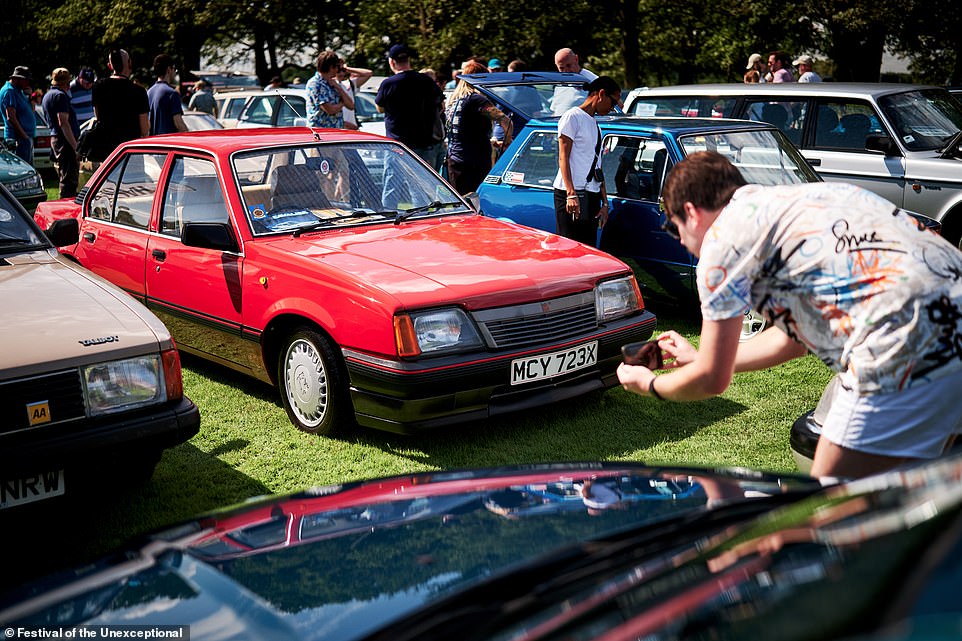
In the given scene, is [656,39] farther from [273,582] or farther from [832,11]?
[273,582]

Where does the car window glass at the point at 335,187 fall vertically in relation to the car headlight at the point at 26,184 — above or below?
above

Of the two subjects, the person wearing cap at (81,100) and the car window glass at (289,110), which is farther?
the person wearing cap at (81,100)

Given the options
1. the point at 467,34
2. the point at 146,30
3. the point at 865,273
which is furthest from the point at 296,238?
the point at 146,30

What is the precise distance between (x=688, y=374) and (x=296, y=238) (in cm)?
328

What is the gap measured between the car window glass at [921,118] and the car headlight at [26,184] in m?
10.6

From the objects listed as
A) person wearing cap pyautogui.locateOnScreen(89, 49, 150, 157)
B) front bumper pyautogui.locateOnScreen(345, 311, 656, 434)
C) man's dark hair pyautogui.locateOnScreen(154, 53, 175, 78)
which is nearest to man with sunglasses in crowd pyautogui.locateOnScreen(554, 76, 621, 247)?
front bumper pyautogui.locateOnScreen(345, 311, 656, 434)

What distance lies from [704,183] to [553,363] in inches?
95.5

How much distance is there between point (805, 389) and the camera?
5.92 meters

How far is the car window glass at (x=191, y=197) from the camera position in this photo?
5.75m

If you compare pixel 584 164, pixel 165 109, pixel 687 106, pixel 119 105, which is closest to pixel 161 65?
pixel 165 109

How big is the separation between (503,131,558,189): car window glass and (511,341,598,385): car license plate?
3135 mm

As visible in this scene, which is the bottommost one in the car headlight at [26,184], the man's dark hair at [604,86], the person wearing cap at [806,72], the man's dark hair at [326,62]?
the car headlight at [26,184]

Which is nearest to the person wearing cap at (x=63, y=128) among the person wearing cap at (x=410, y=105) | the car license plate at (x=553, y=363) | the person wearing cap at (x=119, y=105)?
the person wearing cap at (x=119, y=105)

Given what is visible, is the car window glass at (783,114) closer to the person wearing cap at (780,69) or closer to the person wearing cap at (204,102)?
the person wearing cap at (780,69)
